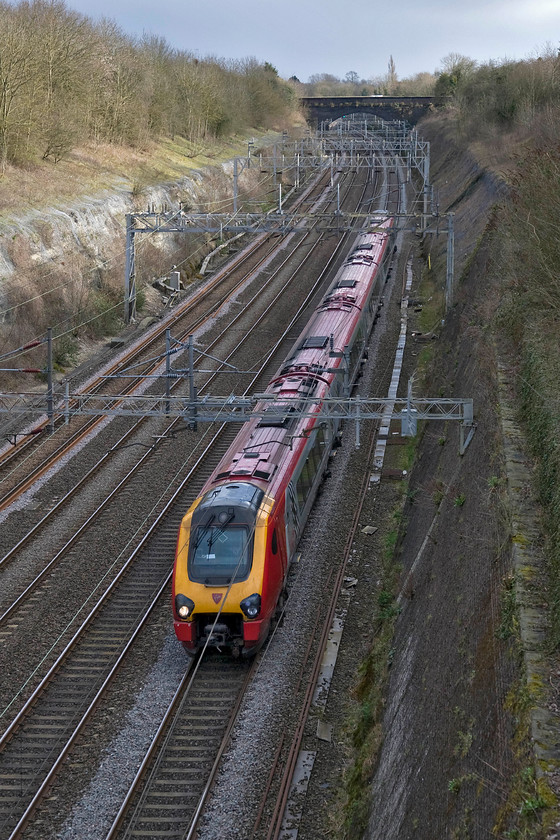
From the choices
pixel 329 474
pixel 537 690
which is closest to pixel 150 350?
pixel 329 474

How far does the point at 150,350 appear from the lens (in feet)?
102

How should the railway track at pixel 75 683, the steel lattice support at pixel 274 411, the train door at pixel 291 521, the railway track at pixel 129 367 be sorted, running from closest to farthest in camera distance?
1. the railway track at pixel 75 683
2. the train door at pixel 291 521
3. the steel lattice support at pixel 274 411
4. the railway track at pixel 129 367

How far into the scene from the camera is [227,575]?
1459cm

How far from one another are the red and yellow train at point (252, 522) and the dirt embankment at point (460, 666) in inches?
95.1

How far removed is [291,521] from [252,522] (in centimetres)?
219

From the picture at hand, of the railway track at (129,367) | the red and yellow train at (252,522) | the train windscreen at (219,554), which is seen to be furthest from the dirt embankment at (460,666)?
the railway track at (129,367)

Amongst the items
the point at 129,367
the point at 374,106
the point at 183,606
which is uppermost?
the point at 374,106

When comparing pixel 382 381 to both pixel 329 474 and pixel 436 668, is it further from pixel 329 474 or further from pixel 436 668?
pixel 436 668

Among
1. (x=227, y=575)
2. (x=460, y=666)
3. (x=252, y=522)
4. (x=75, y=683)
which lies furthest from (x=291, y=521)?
(x=460, y=666)

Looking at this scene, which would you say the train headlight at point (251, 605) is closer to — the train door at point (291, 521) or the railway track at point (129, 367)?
the train door at point (291, 521)

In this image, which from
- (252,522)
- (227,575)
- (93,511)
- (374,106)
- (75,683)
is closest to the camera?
(75,683)

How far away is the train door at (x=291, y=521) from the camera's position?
54.9ft

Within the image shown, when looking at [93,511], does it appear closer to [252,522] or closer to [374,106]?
[252,522]

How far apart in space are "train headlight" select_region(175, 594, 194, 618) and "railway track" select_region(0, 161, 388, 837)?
148 centimetres
